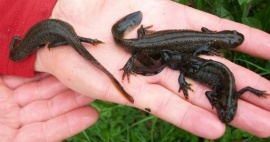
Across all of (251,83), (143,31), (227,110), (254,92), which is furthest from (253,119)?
(143,31)

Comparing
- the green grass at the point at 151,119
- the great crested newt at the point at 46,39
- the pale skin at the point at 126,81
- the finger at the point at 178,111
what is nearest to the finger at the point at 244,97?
the pale skin at the point at 126,81

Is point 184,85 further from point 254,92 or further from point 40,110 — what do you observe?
point 40,110

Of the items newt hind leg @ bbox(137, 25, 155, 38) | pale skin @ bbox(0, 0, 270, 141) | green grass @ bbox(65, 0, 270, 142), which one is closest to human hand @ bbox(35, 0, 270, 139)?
pale skin @ bbox(0, 0, 270, 141)

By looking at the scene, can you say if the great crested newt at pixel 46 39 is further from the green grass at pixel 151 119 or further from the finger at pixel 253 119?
the finger at pixel 253 119

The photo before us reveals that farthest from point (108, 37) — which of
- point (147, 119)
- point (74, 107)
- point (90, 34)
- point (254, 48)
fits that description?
point (254, 48)

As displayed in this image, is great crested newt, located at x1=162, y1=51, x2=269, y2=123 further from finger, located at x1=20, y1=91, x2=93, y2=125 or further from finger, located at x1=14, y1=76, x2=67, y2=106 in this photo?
finger, located at x1=14, y1=76, x2=67, y2=106

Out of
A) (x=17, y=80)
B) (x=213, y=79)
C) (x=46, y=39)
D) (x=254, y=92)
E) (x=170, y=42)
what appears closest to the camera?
(x=254, y=92)
